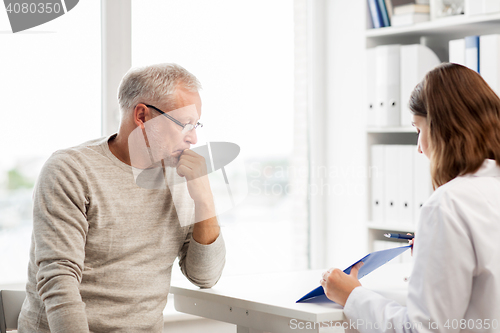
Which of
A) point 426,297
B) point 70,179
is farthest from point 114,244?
point 426,297

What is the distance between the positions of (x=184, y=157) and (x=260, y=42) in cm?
115

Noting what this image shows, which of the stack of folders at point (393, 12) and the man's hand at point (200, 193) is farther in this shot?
the stack of folders at point (393, 12)

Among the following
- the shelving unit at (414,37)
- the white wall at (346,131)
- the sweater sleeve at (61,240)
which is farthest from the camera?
the white wall at (346,131)

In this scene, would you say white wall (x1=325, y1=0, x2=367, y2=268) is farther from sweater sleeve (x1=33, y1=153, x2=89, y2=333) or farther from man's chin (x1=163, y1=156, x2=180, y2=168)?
sweater sleeve (x1=33, y1=153, x2=89, y2=333)

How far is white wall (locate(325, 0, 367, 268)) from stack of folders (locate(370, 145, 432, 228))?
0.06 metres

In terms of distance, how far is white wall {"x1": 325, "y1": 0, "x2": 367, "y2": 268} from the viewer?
7.06ft

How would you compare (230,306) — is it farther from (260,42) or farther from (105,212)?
(260,42)

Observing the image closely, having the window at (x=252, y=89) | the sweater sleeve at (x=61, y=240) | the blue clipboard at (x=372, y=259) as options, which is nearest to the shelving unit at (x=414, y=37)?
the window at (x=252, y=89)

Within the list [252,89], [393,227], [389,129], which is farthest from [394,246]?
[252,89]

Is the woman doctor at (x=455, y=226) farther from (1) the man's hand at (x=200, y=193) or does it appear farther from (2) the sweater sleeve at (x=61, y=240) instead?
(2) the sweater sleeve at (x=61, y=240)

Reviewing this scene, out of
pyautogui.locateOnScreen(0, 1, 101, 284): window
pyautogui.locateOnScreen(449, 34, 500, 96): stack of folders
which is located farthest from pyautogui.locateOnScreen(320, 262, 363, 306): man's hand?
pyautogui.locateOnScreen(0, 1, 101, 284): window

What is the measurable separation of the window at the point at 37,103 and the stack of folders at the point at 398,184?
109 centimetres

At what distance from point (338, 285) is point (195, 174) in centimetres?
42

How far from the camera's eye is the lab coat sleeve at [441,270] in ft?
2.89
